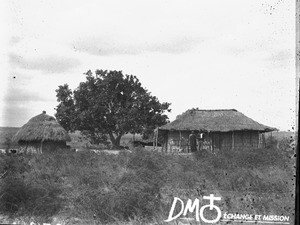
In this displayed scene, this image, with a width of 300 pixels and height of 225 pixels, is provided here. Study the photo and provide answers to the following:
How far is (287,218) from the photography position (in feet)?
14.1

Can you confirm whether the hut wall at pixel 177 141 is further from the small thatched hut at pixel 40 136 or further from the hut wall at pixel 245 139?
the small thatched hut at pixel 40 136

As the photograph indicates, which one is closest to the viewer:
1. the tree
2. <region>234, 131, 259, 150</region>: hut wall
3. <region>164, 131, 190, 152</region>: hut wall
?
the tree

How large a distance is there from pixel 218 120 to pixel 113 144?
6.33 metres

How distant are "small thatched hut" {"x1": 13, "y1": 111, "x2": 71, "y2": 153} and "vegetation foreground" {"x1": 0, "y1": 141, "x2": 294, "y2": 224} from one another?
728 cm

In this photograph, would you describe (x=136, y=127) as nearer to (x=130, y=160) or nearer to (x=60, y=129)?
(x=60, y=129)

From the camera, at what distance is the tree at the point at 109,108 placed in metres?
15.2

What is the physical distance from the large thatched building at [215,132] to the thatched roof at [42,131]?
682cm

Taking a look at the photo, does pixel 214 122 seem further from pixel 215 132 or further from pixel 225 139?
pixel 225 139

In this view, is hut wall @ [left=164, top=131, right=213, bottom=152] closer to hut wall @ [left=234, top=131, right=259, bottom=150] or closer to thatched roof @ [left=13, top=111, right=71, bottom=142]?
hut wall @ [left=234, top=131, right=259, bottom=150]

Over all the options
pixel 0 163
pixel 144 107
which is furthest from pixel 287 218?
pixel 144 107

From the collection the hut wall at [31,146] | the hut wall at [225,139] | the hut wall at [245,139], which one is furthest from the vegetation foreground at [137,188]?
the hut wall at [245,139]

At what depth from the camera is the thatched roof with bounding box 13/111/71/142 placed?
16031 mm

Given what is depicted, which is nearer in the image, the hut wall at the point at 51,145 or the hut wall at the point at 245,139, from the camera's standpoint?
the hut wall at the point at 51,145

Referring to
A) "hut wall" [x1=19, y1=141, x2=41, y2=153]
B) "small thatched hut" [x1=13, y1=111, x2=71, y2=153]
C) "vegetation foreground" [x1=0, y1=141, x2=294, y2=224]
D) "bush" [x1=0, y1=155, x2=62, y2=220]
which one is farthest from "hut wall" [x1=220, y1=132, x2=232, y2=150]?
"bush" [x1=0, y1=155, x2=62, y2=220]
